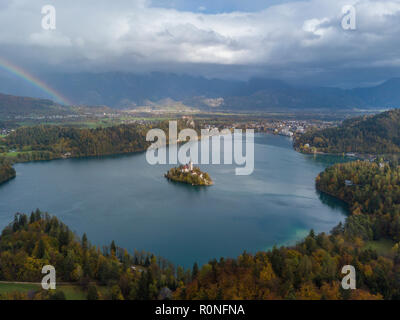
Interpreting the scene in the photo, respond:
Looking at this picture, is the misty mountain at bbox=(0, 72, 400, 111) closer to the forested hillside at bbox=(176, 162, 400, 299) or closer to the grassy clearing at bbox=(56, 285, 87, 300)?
the forested hillside at bbox=(176, 162, 400, 299)

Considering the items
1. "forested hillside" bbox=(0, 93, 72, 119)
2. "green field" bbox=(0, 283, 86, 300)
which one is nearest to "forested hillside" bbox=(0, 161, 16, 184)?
"green field" bbox=(0, 283, 86, 300)

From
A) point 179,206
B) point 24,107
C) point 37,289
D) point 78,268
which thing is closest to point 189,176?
point 179,206

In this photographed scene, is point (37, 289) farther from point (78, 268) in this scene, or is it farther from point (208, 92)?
point (208, 92)

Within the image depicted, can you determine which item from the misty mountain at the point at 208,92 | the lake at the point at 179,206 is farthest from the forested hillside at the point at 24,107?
the misty mountain at the point at 208,92
